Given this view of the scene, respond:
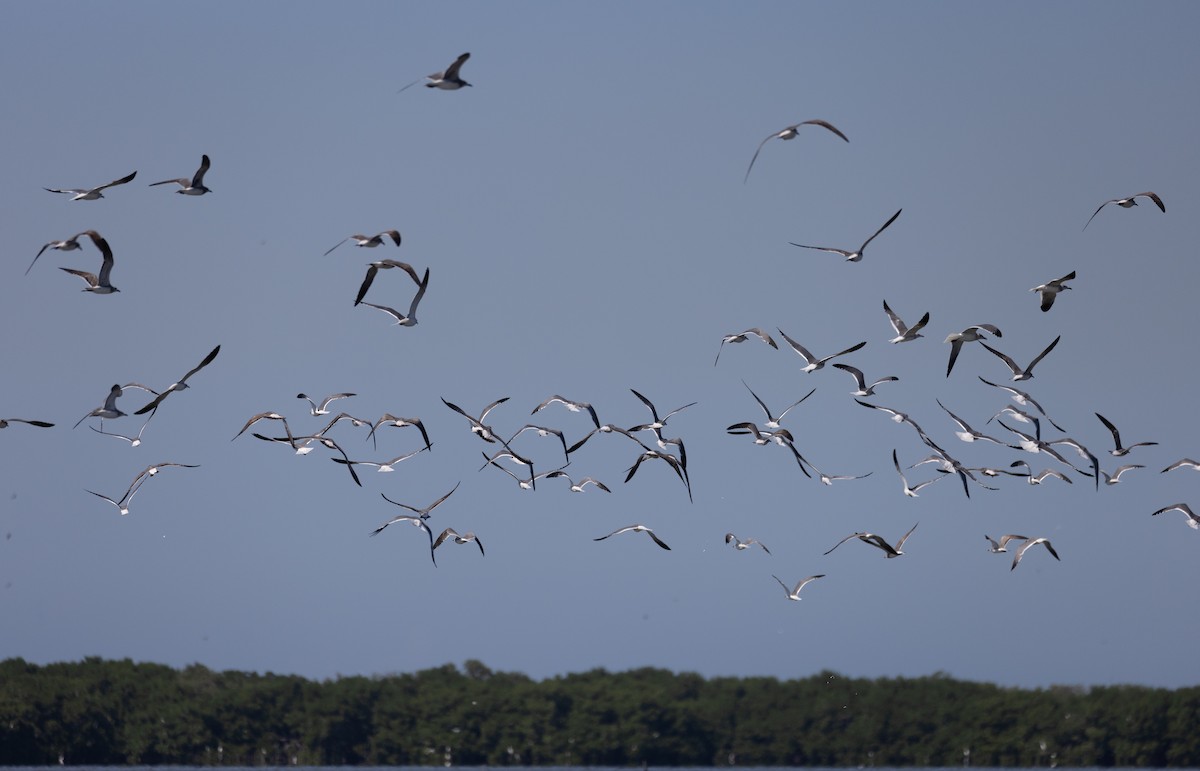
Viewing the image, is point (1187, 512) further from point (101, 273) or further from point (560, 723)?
point (560, 723)

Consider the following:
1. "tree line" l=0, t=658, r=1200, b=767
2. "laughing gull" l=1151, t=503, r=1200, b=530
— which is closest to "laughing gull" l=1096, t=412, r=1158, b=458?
"laughing gull" l=1151, t=503, r=1200, b=530

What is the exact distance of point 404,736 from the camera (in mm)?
138500

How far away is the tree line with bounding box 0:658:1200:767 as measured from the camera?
130750 mm

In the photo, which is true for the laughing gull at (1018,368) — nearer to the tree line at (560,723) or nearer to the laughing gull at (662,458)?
the laughing gull at (662,458)

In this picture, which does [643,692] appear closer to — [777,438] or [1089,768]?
[1089,768]

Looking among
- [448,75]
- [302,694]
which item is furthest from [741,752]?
[448,75]

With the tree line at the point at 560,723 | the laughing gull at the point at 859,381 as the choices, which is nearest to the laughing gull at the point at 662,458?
the laughing gull at the point at 859,381

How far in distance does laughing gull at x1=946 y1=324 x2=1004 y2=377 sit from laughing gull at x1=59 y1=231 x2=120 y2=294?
1970cm

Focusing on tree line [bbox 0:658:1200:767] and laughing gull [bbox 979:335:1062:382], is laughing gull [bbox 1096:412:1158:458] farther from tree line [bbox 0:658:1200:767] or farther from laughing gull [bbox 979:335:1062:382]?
tree line [bbox 0:658:1200:767]

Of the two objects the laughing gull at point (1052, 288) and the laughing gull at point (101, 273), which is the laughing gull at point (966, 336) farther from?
the laughing gull at point (101, 273)

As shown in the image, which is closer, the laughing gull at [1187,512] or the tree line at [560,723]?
the laughing gull at [1187,512]

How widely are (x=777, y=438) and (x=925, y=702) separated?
301ft

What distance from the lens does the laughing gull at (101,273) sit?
43562 millimetres

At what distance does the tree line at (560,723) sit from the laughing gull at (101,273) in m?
87.0
